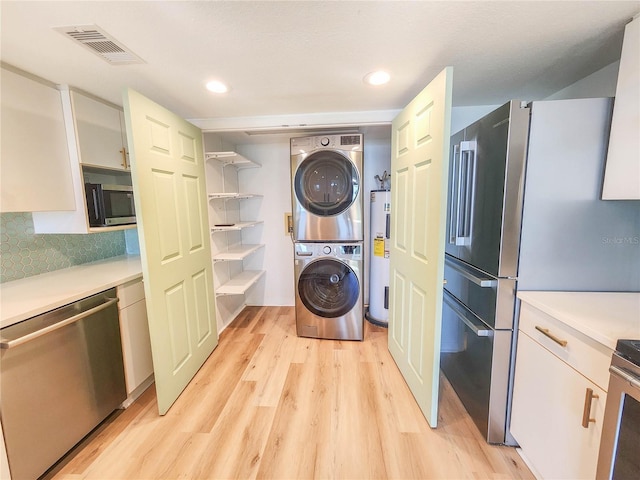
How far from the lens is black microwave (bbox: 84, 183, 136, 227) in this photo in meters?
1.69

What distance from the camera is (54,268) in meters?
1.85

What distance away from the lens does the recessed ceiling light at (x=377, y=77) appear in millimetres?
1479

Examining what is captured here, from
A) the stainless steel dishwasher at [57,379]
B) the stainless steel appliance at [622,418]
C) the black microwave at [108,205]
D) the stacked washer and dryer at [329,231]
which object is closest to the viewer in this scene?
the stainless steel appliance at [622,418]

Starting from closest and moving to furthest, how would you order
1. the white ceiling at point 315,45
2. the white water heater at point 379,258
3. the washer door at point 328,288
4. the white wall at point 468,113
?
the white ceiling at point 315,45, the white wall at point 468,113, the washer door at point 328,288, the white water heater at point 379,258

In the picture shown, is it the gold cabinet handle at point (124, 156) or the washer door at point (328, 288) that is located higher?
the gold cabinet handle at point (124, 156)

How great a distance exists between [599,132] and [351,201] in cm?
151

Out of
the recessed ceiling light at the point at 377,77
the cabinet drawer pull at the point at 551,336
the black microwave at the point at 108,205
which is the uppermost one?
the recessed ceiling light at the point at 377,77

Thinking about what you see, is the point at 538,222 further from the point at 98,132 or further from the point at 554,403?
the point at 98,132

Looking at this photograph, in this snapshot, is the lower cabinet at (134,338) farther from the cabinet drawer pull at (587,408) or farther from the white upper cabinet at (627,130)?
the white upper cabinet at (627,130)

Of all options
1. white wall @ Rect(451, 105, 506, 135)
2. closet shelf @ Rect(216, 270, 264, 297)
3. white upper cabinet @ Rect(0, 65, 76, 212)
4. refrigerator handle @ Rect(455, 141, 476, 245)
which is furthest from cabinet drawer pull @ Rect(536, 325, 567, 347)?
white upper cabinet @ Rect(0, 65, 76, 212)

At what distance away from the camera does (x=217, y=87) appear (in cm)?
161

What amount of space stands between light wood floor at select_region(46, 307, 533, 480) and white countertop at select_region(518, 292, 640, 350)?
881 mm

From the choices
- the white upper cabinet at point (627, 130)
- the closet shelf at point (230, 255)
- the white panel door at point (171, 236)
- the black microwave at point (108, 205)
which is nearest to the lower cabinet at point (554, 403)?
the white upper cabinet at point (627, 130)

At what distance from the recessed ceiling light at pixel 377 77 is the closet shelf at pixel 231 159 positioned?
49.4 inches
